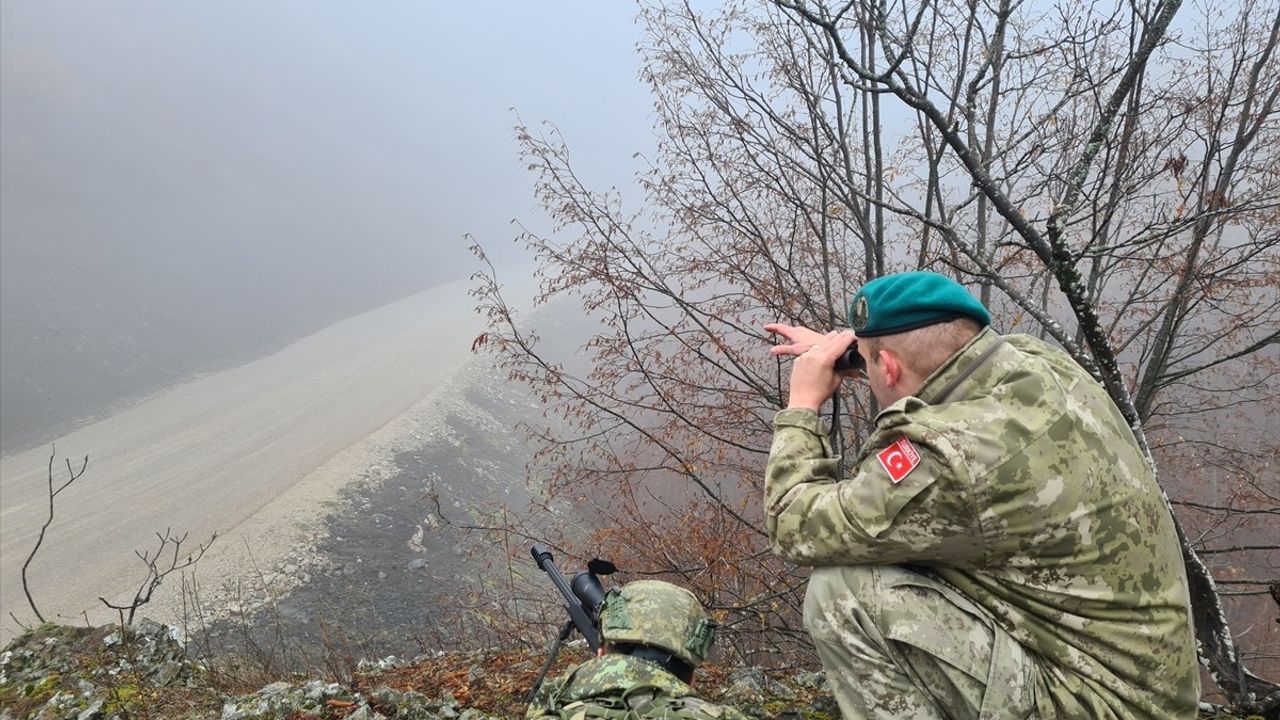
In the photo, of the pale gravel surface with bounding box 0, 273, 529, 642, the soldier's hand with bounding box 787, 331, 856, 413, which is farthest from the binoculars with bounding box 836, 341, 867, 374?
the pale gravel surface with bounding box 0, 273, 529, 642

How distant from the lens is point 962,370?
1556mm

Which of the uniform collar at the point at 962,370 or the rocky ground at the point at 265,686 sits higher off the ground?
the uniform collar at the point at 962,370

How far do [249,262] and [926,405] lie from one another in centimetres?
3713

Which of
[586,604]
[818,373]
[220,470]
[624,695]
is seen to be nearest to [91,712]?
[586,604]

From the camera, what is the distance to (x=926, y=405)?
1.52 m

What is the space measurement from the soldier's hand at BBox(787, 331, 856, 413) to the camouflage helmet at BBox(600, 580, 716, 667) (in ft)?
2.26

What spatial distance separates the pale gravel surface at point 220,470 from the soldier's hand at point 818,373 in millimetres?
9620

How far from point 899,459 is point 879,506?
0.12 metres

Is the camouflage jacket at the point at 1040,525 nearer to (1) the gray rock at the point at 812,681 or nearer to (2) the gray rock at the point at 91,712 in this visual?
(1) the gray rock at the point at 812,681

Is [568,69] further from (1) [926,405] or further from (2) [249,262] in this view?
(1) [926,405]

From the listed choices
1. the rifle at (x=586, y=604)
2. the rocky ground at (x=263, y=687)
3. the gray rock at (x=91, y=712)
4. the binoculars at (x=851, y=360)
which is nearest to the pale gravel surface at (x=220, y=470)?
the rocky ground at (x=263, y=687)

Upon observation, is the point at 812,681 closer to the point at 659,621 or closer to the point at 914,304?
the point at 659,621

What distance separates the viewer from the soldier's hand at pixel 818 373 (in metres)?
1.89

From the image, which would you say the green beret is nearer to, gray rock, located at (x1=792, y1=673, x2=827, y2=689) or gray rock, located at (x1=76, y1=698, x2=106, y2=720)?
gray rock, located at (x1=792, y1=673, x2=827, y2=689)
